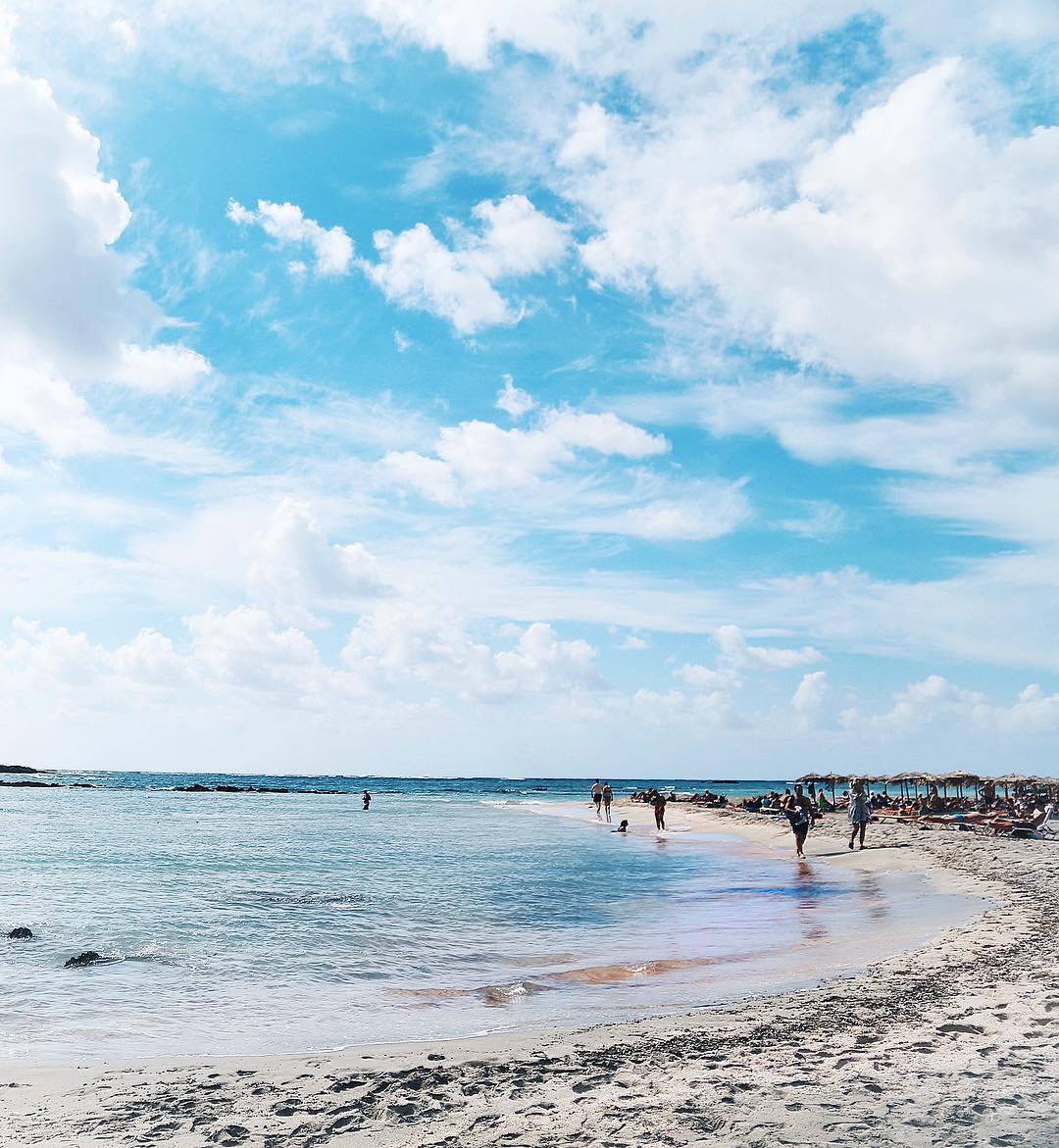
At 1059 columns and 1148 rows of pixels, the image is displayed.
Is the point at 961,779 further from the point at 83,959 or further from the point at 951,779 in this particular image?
the point at 83,959

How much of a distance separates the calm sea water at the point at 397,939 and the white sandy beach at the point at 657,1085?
1234 millimetres

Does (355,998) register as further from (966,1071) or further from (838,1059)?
(966,1071)

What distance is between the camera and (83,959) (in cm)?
1410

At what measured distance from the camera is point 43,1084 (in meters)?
8.00

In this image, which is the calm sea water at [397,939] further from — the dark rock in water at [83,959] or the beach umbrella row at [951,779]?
the beach umbrella row at [951,779]

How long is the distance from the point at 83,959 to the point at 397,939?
5.28 metres

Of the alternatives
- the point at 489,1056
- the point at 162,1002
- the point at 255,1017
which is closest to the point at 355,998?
the point at 255,1017

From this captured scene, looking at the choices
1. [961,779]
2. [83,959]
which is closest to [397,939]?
[83,959]

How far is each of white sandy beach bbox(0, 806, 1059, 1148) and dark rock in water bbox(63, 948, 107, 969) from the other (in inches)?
231

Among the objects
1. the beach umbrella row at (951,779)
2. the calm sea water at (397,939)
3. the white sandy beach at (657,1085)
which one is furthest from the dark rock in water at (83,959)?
the beach umbrella row at (951,779)

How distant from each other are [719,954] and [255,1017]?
7.36m

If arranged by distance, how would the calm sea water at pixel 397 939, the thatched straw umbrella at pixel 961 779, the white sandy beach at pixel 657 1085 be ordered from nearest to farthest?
the white sandy beach at pixel 657 1085 → the calm sea water at pixel 397 939 → the thatched straw umbrella at pixel 961 779

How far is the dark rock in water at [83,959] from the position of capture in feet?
45.4

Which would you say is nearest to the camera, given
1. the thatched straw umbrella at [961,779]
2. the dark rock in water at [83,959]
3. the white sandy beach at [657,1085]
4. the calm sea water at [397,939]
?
the white sandy beach at [657,1085]
